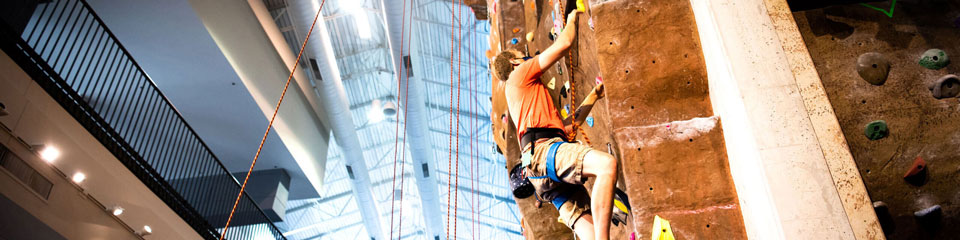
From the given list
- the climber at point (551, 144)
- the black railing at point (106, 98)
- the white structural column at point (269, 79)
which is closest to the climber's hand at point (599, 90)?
the climber at point (551, 144)

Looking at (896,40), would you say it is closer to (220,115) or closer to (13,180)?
(13,180)

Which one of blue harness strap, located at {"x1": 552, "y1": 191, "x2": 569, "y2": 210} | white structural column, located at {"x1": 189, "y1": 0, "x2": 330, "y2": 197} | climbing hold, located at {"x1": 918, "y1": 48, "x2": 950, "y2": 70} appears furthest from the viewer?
white structural column, located at {"x1": 189, "y1": 0, "x2": 330, "y2": 197}

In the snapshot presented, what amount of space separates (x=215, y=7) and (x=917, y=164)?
29.7 feet

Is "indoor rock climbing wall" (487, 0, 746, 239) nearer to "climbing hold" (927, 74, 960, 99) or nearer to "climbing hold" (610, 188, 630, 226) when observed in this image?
"climbing hold" (610, 188, 630, 226)

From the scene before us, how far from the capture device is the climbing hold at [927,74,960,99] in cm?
251

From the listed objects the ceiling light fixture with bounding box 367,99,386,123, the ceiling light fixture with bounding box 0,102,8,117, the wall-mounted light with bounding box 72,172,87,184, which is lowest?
the wall-mounted light with bounding box 72,172,87,184

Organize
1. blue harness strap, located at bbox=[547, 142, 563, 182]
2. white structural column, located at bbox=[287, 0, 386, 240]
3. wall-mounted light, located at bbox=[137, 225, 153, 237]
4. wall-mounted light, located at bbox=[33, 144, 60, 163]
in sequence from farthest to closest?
white structural column, located at bbox=[287, 0, 386, 240]
wall-mounted light, located at bbox=[137, 225, 153, 237]
wall-mounted light, located at bbox=[33, 144, 60, 163]
blue harness strap, located at bbox=[547, 142, 563, 182]

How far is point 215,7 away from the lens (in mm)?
9078

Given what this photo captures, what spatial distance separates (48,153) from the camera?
5586 mm

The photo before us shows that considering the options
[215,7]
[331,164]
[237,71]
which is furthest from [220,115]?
→ [331,164]

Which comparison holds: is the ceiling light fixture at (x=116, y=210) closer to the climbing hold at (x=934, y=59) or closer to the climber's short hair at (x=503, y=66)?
the climber's short hair at (x=503, y=66)

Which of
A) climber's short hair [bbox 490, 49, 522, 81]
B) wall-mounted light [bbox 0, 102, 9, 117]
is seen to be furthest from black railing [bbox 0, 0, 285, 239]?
climber's short hair [bbox 490, 49, 522, 81]

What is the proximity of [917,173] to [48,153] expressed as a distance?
21.9ft

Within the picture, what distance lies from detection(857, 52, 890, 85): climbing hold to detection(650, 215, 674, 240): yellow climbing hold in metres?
1.10
